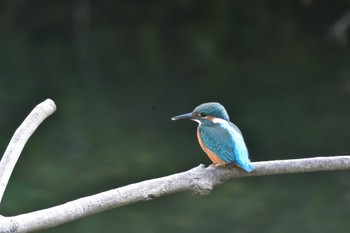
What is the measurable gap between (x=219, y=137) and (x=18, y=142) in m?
0.74

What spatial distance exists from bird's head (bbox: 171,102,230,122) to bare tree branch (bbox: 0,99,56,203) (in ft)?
1.99

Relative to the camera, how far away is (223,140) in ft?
7.64

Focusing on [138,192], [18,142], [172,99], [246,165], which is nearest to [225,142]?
[246,165]

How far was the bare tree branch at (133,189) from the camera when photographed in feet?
5.51

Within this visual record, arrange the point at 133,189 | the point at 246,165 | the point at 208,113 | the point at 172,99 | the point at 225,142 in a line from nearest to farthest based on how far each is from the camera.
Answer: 1. the point at 133,189
2. the point at 246,165
3. the point at 225,142
4. the point at 208,113
5. the point at 172,99

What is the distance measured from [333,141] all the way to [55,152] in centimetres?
A: 263

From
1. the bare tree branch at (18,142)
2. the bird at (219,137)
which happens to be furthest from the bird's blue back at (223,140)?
the bare tree branch at (18,142)

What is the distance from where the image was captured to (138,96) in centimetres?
844

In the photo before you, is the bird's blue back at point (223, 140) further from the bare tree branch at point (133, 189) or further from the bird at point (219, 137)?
the bare tree branch at point (133, 189)

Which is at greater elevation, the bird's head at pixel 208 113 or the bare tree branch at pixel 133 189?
the bird's head at pixel 208 113

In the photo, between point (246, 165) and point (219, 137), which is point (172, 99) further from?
point (246, 165)

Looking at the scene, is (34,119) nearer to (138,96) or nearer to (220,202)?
(220,202)

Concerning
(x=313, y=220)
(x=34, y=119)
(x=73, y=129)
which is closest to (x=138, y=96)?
(x=73, y=129)

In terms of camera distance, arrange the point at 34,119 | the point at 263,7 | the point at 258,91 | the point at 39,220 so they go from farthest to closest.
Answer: the point at 263,7 → the point at 258,91 → the point at 34,119 → the point at 39,220
